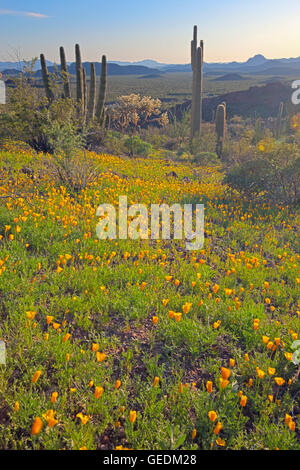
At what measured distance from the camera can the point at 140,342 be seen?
3.14 metres

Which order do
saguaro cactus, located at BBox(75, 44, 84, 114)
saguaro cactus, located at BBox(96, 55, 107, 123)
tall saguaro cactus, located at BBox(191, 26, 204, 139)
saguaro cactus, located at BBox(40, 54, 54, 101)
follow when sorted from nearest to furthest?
saguaro cactus, located at BBox(40, 54, 54, 101), saguaro cactus, located at BBox(75, 44, 84, 114), saguaro cactus, located at BBox(96, 55, 107, 123), tall saguaro cactus, located at BBox(191, 26, 204, 139)

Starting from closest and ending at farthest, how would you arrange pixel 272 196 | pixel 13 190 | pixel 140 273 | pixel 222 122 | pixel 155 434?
pixel 155 434, pixel 140 273, pixel 13 190, pixel 272 196, pixel 222 122

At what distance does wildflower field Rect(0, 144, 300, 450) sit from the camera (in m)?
2.22

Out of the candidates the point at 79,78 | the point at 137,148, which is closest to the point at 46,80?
the point at 79,78

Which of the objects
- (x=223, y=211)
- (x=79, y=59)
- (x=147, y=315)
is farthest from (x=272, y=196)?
(x=79, y=59)

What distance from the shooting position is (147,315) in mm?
3555

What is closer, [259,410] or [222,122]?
[259,410]

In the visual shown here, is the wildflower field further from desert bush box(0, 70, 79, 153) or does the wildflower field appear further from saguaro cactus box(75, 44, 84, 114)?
saguaro cactus box(75, 44, 84, 114)

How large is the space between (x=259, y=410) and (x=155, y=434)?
871mm

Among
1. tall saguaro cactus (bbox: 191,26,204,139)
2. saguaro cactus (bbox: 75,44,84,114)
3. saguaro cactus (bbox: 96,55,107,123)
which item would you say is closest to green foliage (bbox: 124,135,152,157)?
saguaro cactus (bbox: 96,55,107,123)

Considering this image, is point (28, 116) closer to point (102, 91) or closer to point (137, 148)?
point (137, 148)

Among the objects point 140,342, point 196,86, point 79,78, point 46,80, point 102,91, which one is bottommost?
point 140,342

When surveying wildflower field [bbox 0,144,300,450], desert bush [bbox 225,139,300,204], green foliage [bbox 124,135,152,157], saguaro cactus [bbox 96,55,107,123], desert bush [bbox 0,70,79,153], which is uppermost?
saguaro cactus [bbox 96,55,107,123]
